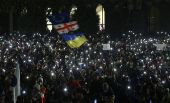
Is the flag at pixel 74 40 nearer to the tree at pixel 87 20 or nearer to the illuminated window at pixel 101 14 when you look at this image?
the tree at pixel 87 20

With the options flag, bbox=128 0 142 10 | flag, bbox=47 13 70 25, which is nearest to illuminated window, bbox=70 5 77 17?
flag, bbox=128 0 142 10

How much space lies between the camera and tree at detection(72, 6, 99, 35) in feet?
110

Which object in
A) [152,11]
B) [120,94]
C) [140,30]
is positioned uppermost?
[152,11]

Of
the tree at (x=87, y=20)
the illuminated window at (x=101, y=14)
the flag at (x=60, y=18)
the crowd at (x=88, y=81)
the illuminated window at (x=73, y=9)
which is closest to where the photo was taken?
the crowd at (x=88, y=81)

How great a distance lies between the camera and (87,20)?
3353 cm

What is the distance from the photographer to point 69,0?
35.9m

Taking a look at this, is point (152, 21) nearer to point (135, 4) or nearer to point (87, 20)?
point (87, 20)

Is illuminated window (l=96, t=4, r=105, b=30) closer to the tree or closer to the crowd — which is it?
the tree

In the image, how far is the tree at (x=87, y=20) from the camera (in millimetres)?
33531

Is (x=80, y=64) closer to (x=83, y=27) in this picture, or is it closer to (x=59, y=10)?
(x=83, y=27)

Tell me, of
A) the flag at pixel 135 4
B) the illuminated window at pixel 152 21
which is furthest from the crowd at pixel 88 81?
the illuminated window at pixel 152 21

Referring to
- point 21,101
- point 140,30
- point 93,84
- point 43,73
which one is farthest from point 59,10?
point 21,101

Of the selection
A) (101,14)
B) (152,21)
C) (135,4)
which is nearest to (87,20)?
(101,14)

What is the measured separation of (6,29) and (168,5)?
23.6 m
